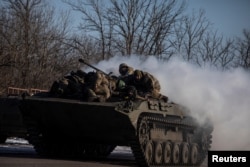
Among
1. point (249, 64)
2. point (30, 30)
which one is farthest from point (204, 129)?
point (249, 64)

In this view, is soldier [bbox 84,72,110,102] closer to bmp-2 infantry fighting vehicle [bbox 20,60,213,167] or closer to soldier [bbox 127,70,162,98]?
bmp-2 infantry fighting vehicle [bbox 20,60,213,167]

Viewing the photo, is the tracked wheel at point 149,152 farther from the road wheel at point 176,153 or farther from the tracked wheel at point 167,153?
the road wheel at point 176,153

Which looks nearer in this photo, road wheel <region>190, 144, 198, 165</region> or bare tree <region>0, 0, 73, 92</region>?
road wheel <region>190, 144, 198, 165</region>

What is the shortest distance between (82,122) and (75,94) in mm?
797

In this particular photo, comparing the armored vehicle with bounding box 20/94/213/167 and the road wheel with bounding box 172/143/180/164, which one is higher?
the armored vehicle with bounding box 20/94/213/167

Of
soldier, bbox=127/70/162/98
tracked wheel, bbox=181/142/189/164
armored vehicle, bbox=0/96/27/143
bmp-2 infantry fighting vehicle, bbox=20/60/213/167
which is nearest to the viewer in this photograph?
bmp-2 infantry fighting vehicle, bbox=20/60/213/167

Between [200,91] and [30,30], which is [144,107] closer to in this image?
[200,91]

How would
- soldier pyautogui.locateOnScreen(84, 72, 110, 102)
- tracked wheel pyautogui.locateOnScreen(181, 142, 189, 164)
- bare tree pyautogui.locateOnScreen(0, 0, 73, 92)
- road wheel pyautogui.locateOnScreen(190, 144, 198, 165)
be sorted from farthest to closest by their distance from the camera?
1. bare tree pyautogui.locateOnScreen(0, 0, 73, 92)
2. road wheel pyautogui.locateOnScreen(190, 144, 198, 165)
3. tracked wheel pyautogui.locateOnScreen(181, 142, 189, 164)
4. soldier pyautogui.locateOnScreen(84, 72, 110, 102)

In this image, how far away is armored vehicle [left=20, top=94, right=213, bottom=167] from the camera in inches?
630

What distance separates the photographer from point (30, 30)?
38406mm

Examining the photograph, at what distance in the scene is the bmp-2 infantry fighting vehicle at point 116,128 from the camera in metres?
16.0

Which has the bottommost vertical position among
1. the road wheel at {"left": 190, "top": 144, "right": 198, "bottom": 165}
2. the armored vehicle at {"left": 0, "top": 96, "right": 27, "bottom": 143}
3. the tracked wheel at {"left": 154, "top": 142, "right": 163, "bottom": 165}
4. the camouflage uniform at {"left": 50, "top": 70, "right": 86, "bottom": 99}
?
the road wheel at {"left": 190, "top": 144, "right": 198, "bottom": 165}

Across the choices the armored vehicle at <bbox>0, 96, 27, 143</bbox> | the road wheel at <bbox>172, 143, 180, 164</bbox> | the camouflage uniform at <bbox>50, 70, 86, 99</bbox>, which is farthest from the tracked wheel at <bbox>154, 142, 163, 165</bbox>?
the armored vehicle at <bbox>0, 96, 27, 143</bbox>

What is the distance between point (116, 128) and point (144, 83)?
7.65 ft
